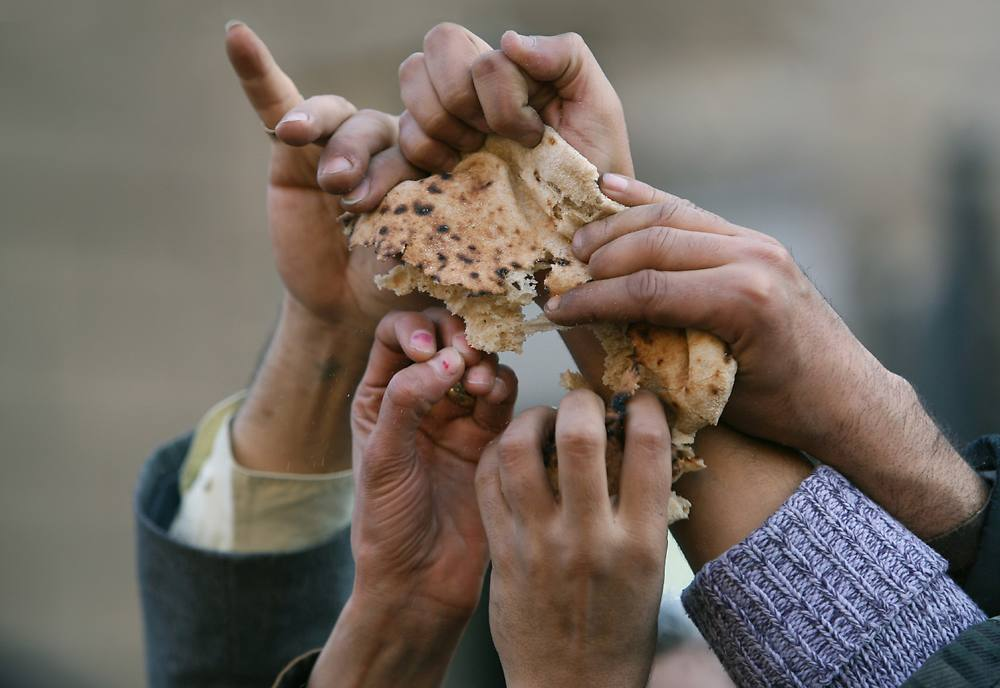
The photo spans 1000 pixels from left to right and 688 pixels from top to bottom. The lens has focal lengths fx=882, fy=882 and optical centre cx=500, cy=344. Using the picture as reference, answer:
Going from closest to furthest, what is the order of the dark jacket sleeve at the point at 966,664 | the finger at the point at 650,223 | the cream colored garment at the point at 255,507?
the dark jacket sleeve at the point at 966,664 → the finger at the point at 650,223 → the cream colored garment at the point at 255,507

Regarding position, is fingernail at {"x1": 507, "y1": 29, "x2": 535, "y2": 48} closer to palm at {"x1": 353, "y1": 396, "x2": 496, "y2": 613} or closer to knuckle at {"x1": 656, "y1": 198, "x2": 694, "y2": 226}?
knuckle at {"x1": 656, "y1": 198, "x2": 694, "y2": 226}

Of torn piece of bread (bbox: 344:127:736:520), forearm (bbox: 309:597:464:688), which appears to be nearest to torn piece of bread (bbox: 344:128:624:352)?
torn piece of bread (bbox: 344:127:736:520)

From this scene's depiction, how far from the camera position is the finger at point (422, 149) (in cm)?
112

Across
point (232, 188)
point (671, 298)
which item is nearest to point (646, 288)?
point (671, 298)

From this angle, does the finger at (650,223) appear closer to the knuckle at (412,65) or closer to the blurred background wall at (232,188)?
the knuckle at (412,65)

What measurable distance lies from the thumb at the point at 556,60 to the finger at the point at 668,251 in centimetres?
22

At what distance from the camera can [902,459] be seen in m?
1.05

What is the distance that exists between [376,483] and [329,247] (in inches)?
20.1

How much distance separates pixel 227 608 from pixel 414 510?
618mm

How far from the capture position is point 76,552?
3.84 m

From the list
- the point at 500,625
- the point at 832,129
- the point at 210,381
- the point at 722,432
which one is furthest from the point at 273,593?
the point at 832,129

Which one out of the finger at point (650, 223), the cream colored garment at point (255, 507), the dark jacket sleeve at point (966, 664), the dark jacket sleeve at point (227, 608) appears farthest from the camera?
the cream colored garment at point (255, 507)

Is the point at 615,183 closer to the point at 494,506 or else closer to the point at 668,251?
the point at 668,251

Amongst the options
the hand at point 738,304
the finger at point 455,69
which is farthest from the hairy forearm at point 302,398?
the hand at point 738,304
